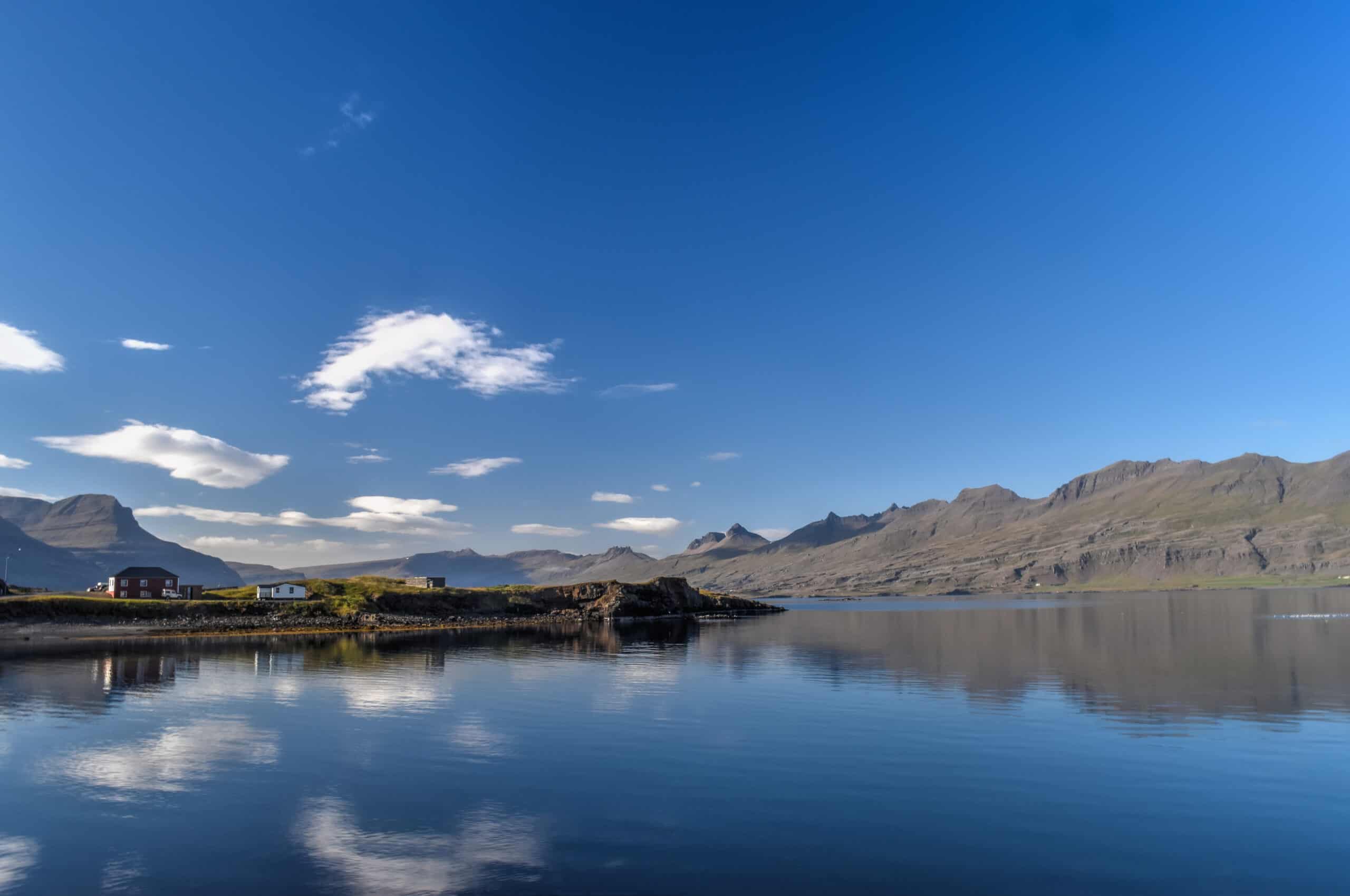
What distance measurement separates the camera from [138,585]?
468ft

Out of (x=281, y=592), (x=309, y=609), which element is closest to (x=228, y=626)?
(x=309, y=609)

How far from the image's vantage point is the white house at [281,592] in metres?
149

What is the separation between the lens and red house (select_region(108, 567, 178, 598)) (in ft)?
465

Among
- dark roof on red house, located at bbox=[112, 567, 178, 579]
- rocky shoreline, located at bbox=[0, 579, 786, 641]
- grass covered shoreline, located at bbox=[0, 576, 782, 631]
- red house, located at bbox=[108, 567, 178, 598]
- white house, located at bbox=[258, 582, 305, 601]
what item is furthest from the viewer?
white house, located at bbox=[258, 582, 305, 601]

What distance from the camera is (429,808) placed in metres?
30.2

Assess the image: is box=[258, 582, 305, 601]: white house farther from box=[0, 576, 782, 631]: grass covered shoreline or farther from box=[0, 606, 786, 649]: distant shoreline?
box=[0, 606, 786, 649]: distant shoreline

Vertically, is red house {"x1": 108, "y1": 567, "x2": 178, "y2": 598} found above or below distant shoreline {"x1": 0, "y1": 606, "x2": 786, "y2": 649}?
above

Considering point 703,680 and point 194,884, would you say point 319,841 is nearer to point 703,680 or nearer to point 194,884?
point 194,884

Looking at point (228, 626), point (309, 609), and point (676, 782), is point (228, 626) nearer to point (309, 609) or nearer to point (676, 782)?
point (309, 609)

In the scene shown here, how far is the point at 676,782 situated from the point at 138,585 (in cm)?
15163

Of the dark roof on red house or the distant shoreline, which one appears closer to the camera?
the distant shoreline

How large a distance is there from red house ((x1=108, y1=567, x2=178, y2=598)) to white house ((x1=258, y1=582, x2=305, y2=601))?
51.2 feet

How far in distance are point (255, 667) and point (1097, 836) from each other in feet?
262

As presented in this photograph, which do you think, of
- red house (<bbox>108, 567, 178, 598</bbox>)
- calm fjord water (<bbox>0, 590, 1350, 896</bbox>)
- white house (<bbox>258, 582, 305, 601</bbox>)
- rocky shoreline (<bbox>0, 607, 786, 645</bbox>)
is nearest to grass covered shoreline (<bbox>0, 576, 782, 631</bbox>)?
rocky shoreline (<bbox>0, 607, 786, 645</bbox>)
